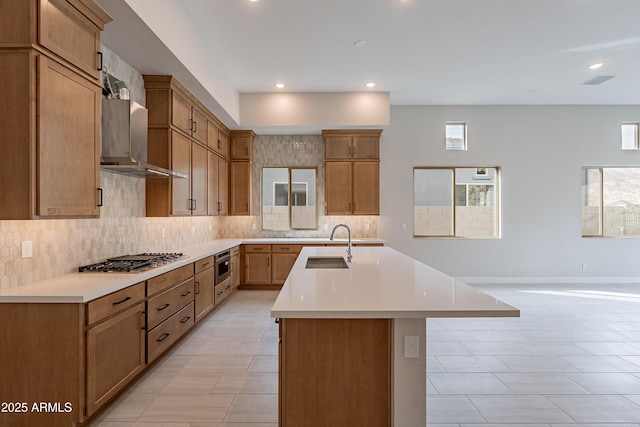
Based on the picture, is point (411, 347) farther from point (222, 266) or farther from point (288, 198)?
point (288, 198)

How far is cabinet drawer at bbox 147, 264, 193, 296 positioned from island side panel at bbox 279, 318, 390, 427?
4.87 ft

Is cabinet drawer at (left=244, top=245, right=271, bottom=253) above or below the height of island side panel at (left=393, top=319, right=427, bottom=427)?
above

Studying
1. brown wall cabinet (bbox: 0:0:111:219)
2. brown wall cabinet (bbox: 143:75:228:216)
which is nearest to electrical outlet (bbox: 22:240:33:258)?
brown wall cabinet (bbox: 0:0:111:219)

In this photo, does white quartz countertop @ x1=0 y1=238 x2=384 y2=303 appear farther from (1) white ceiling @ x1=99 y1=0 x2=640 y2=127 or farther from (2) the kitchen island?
(1) white ceiling @ x1=99 y1=0 x2=640 y2=127

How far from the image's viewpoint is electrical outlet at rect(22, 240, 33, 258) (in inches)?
86.3

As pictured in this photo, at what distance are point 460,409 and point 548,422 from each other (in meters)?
0.53

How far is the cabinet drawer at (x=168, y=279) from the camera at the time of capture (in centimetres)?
276

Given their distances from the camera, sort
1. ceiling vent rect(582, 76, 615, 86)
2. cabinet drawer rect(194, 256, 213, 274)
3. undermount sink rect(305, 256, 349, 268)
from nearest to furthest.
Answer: undermount sink rect(305, 256, 349, 268) < cabinet drawer rect(194, 256, 213, 274) < ceiling vent rect(582, 76, 615, 86)

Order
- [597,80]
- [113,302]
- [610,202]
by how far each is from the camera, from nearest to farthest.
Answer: [113,302] → [597,80] → [610,202]

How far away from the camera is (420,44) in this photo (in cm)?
399

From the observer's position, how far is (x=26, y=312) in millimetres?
1948

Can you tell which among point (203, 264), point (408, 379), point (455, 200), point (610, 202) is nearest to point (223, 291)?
point (203, 264)

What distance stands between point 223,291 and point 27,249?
109 inches

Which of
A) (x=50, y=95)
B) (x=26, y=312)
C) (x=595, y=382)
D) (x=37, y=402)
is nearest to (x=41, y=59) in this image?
(x=50, y=95)
